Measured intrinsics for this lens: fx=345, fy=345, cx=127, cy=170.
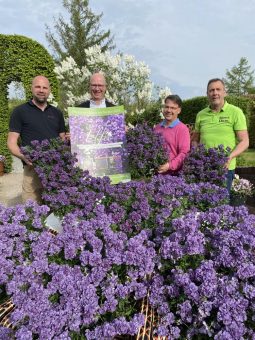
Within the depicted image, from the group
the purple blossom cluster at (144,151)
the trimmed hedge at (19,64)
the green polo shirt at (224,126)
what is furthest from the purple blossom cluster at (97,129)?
the trimmed hedge at (19,64)

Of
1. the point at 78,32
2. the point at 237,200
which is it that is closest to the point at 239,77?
the point at 78,32

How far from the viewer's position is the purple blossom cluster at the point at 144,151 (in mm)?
2721

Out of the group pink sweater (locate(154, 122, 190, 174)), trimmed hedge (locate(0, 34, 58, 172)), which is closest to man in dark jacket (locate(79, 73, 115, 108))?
pink sweater (locate(154, 122, 190, 174))

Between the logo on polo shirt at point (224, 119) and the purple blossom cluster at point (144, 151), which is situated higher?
the logo on polo shirt at point (224, 119)

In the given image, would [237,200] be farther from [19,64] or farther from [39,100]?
[19,64]

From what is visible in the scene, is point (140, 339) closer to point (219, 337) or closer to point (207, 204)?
point (219, 337)

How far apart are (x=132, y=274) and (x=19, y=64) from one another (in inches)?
433

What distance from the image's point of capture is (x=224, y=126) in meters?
3.29

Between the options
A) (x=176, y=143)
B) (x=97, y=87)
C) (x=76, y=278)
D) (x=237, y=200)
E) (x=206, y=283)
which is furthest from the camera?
(x=237, y=200)

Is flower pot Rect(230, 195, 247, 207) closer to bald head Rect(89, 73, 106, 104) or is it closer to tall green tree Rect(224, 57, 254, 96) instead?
bald head Rect(89, 73, 106, 104)

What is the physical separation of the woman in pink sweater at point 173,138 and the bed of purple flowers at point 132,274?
806 millimetres

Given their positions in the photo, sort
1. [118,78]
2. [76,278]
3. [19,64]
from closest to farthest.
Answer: [76,278], [118,78], [19,64]

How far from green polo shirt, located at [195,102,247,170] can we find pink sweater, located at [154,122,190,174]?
0.53 meters

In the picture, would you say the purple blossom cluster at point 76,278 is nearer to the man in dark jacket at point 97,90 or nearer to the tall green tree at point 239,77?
the man in dark jacket at point 97,90
